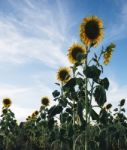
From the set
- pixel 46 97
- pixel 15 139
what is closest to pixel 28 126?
pixel 15 139

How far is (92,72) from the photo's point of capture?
7.10m

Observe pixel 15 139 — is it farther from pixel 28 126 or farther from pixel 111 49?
pixel 111 49

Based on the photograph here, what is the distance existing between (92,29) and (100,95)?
2.06 metres

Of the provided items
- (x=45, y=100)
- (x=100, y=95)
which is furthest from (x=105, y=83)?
(x=45, y=100)

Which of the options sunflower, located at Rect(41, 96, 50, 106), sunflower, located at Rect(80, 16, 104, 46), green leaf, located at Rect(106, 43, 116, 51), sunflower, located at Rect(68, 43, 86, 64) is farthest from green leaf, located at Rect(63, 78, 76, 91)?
sunflower, located at Rect(41, 96, 50, 106)

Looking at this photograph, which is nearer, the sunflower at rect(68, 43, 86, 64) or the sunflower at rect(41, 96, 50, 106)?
the sunflower at rect(68, 43, 86, 64)

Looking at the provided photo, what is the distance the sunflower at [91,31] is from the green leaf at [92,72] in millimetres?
1101

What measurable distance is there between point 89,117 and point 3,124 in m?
15.1

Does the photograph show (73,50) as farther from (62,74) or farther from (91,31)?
(62,74)

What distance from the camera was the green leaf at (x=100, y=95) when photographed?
22.7 feet

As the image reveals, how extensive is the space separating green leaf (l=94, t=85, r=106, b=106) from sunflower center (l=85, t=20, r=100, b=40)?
5.20 feet

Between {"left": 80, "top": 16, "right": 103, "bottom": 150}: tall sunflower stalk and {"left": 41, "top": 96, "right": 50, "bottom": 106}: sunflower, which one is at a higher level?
{"left": 41, "top": 96, "right": 50, "bottom": 106}: sunflower

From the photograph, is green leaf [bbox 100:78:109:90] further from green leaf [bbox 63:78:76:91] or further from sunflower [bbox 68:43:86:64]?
sunflower [bbox 68:43:86:64]

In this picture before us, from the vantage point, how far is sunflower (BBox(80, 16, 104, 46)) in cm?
820
